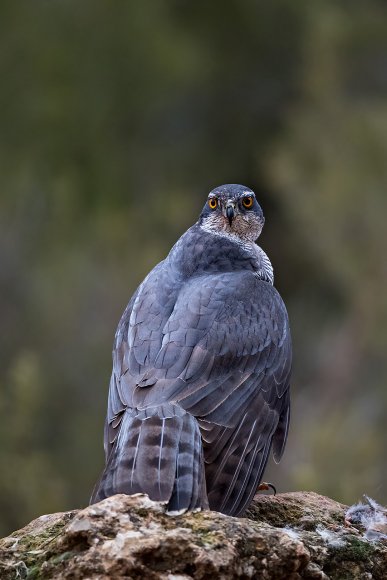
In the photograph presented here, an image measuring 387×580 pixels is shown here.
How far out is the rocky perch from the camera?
429 cm

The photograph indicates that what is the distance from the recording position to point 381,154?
17359mm

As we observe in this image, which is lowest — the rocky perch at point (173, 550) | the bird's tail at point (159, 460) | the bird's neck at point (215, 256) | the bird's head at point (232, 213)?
the rocky perch at point (173, 550)

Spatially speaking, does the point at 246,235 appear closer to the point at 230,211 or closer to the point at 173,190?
the point at 230,211

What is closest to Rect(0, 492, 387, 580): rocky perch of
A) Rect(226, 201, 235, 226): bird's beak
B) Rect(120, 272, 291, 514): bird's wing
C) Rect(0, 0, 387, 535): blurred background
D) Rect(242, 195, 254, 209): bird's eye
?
Rect(120, 272, 291, 514): bird's wing

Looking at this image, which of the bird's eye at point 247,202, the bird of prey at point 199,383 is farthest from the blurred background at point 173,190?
the bird of prey at point 199,383

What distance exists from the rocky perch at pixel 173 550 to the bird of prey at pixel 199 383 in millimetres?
253

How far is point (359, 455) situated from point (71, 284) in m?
4.61

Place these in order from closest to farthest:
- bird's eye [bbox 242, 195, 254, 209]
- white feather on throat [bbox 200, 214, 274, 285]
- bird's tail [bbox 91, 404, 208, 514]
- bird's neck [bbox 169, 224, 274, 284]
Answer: bird's tail [bbox 91, 404, 208, 514] < bird's neck [bbox 169, 224, 274, 284] < white feather on throat [bbox 200, 214, 274, 285] < bird's eye [bbox 242, 195, 254, 209]

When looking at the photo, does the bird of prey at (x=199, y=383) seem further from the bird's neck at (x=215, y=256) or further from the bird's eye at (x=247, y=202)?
the bird's eye at (x=247, y=202)

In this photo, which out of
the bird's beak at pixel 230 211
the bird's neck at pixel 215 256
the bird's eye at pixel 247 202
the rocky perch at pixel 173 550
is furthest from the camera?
the bird's eye at pixel 247 202

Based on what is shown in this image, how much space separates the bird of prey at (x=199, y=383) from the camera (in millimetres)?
Answer: 5012

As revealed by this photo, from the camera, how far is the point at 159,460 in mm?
4953

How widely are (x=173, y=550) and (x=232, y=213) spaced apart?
9.88 feet

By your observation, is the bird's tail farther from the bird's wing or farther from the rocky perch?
the rocky perch
